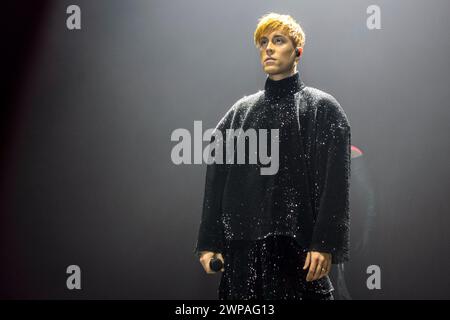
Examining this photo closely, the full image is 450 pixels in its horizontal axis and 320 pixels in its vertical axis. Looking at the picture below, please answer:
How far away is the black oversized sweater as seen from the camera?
1.66m

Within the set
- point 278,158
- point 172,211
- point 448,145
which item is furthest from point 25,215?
point 448,145

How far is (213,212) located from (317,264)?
0.43 meters

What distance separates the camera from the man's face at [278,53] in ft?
5.85

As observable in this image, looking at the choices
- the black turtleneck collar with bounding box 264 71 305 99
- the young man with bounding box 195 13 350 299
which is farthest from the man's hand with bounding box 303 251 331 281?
the black turtleneck collar with bounding box 264 71 305 99

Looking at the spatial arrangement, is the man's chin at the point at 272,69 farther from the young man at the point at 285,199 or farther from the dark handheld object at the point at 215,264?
the dark handheld object at the point at 215,264

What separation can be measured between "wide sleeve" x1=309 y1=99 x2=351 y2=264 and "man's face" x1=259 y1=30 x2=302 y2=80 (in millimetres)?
212

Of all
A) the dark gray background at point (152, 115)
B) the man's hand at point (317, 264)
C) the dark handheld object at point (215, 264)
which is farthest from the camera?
the dark gray background at point (152, 115)

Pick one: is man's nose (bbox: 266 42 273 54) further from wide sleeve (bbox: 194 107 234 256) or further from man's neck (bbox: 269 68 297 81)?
wide sleeve (bbox: 194 107 234 256)

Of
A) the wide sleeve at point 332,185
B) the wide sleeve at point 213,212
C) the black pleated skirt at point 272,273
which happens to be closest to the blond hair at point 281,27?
the wide sleeve at point 332,185

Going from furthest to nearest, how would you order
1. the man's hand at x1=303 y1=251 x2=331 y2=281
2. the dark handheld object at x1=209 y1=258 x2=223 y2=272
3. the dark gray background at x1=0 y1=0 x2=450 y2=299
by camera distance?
the dark gray background at x1=0 y1=0 x2=450 y2=299 → the dark handheld object at x1=209 y1=258 x2=223 y2=272 → the man's hand at x1=303 y1=251 x2=331 y2=281

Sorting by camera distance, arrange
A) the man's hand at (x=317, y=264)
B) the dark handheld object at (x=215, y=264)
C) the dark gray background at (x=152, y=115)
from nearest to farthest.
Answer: the man's hand at (x=317, y=264) → the dark handheld object at (x=215, y=264) → the dark gray background at (x=152, y=115)
